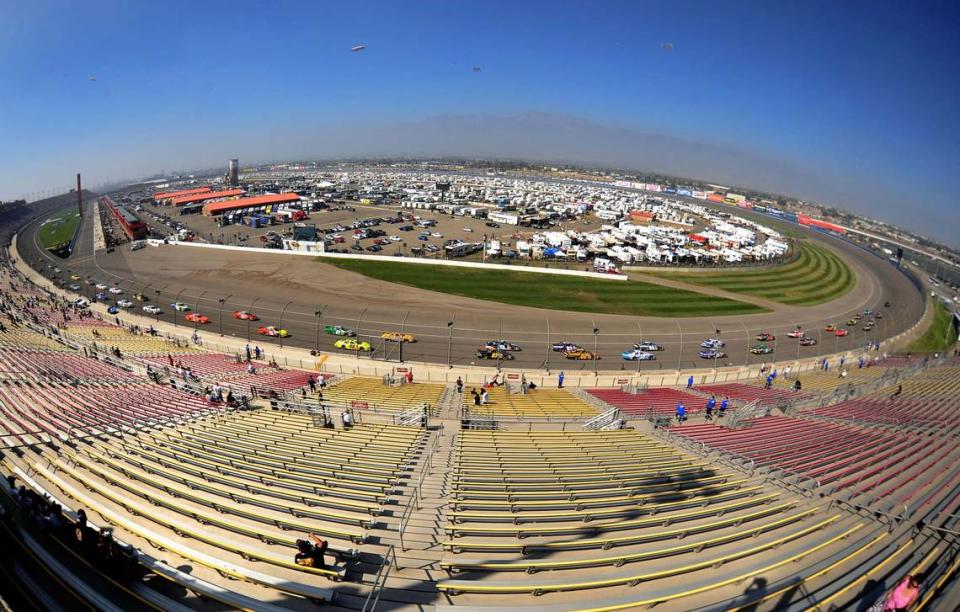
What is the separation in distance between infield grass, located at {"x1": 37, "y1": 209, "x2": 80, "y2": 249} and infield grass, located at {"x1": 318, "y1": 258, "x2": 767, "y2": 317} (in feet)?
179

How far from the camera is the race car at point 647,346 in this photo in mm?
34531

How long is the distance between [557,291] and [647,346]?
16.1 metres

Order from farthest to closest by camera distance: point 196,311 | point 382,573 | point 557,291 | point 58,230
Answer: point 58,230 → point 557,291 → point 196,311 → point 382,573

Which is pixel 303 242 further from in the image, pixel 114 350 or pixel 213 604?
pixel 213 604

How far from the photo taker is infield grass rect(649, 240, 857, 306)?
2185 inches

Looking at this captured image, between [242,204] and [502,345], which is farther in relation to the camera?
[242,204]

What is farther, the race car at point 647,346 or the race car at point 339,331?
the race car at point 339,331

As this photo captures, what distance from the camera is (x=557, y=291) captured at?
4934cm

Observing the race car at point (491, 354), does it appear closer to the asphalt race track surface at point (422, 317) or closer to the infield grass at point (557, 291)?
the asphalt race track surface at point (422, 317)

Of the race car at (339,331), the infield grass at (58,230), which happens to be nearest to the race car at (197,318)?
the race car at (339,331)

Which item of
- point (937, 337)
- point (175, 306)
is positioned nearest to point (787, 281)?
point (937, 337)

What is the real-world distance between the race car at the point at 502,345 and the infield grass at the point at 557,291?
10.2 metres

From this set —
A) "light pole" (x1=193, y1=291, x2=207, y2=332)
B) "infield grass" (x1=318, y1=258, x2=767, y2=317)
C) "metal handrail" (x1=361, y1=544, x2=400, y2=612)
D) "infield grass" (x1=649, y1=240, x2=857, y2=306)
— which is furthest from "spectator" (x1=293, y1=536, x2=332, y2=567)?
"infield grass" (x1=649, y1=240, x2=857, y2=306)

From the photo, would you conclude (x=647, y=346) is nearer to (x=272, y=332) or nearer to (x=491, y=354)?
(x=491, y=354)
